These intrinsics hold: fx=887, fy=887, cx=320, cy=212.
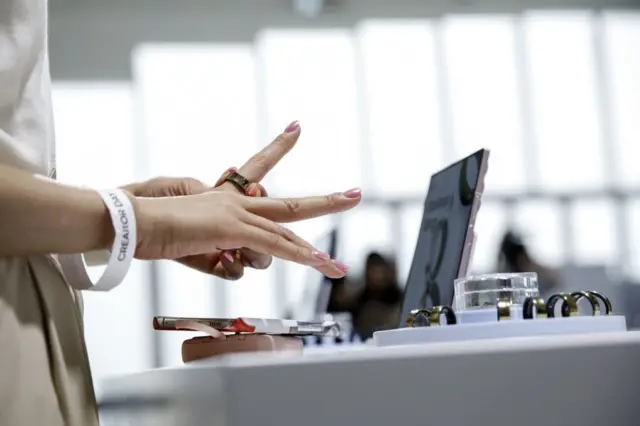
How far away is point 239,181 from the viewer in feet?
2.76

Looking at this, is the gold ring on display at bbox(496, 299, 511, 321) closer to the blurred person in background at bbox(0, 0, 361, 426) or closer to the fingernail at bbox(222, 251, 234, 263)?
the blurred person in background at bbox(0, 0, 361, 426)

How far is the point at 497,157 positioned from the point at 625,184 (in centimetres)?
95

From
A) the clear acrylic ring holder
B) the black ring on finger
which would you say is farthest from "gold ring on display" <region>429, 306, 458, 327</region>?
the black ring on finger

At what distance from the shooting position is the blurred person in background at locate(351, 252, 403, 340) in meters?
3.62

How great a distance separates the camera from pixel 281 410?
0.46 metres

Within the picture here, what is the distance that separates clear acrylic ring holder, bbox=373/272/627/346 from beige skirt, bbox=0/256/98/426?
0.24 meters

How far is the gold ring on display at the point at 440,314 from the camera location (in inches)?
27.9

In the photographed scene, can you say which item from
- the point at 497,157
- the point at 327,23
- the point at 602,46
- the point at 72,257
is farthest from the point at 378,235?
the point at 72,257

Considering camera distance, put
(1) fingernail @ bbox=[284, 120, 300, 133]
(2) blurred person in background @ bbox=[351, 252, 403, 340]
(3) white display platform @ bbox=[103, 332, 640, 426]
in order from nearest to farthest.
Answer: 1. (3) white display platform @ bbox=[103, 332, 640, 426]
2. (1) fingernail @ bbox=[284, 120, 300, 133]
3. (2) blurred person in background @ bbox=[351, 252, 403, 340]

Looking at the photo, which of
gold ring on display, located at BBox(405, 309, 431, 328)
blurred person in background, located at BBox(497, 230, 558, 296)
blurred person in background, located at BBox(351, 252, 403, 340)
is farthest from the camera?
blurred person in background, located at BBox(497, 230, 558, 296)

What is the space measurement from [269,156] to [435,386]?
449 millimetres

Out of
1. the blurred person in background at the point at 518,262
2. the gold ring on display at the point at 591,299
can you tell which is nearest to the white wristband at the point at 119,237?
the gold ring on display at the point at 591,299

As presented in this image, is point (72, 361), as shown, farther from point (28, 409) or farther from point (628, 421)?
point (628, 421)

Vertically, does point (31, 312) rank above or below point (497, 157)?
below
